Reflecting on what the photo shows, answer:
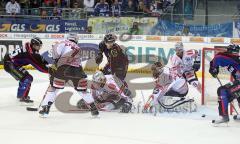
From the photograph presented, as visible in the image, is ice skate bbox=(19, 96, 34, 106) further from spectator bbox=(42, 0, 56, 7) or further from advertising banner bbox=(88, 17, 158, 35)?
spectator bbox=(42, 0, 56, 7)

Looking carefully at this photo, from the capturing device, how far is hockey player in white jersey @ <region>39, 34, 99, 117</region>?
30.1ft

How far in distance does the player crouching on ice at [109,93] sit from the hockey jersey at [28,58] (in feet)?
3.72

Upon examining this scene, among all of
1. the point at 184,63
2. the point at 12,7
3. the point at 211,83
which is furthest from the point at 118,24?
the point at 184,63

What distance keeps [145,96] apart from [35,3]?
752 cm

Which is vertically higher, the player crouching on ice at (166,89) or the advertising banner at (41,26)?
the advertising banner at (41,26)

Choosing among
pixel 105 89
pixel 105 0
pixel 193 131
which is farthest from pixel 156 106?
pixel 105 0

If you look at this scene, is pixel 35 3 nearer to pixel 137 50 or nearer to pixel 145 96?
pixel 137 50

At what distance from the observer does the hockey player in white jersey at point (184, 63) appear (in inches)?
417

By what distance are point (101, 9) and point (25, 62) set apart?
657 cm

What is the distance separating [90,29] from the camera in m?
16.0

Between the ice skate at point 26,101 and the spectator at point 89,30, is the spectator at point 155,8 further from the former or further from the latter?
the ice skate at point 26,101

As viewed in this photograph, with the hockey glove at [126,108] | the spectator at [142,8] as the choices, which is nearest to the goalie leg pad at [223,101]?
the hockey glove at [126,108]

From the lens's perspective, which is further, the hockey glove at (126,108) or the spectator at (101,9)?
the spectator at (101,9)

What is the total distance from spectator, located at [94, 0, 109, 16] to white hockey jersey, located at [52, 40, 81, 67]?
25.6ft
